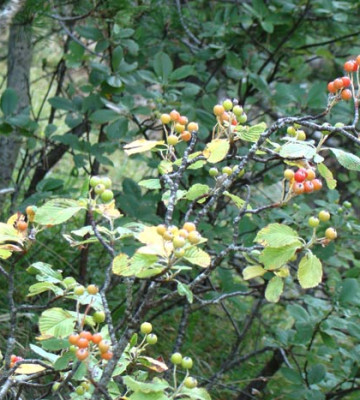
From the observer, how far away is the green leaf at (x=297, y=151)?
3.21 feet

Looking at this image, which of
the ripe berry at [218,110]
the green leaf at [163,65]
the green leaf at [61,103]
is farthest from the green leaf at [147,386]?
the green leaf at [61,103]

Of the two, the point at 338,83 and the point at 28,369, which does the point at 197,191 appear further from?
the point at 28,369

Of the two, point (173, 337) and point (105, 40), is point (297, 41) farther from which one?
point (173, 337)

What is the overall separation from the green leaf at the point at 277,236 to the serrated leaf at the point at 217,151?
0.13 metres

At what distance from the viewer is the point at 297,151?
0.98 metres

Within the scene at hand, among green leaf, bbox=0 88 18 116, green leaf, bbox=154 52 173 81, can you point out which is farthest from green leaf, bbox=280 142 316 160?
green leaf, bbox=0 88 18 116

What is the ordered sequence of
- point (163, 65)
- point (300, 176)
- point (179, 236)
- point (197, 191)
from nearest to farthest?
point (179, 236)
point (300, 176)
point (197, 191)
point (163, 65)

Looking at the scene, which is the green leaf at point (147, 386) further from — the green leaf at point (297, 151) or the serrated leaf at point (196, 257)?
the green leaf at point (297, 151)

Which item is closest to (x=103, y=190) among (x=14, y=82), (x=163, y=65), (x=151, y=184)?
(x=151, y=184)

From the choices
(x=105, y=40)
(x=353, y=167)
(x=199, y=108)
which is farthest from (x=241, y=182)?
(x=353, y=167)

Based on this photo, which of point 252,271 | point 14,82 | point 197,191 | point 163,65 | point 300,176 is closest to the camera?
point 300,176

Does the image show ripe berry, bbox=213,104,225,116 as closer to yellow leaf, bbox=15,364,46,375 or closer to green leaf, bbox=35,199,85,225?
green leaf, bbox=35,199,85,225

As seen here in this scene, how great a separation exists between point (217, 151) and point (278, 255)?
0.18 meters

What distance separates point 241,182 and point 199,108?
324 mm
